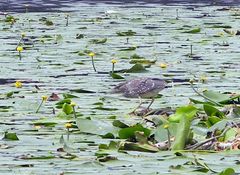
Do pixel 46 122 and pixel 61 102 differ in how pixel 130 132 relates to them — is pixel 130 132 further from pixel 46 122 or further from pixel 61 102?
pixel 61 102

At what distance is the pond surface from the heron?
0.31 feet

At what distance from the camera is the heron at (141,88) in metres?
7.09

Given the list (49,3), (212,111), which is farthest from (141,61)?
(49,3)

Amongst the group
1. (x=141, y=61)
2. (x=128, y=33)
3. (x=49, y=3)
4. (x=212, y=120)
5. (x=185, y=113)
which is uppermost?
(x=185, y=113)

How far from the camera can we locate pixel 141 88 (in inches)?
286

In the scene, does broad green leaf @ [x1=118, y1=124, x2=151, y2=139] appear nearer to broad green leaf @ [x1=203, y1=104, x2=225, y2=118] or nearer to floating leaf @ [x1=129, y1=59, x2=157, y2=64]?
broad green leaf @ [x1=203, y1=104, x2=225, y2=118]

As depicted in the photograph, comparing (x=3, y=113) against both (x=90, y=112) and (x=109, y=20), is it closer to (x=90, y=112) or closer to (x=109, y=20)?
(x=90, y=112)

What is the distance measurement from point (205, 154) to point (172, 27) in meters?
8.05

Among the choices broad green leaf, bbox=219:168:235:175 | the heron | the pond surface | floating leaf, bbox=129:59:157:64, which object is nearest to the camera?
broad green leaf, bbox=219:168:235:175

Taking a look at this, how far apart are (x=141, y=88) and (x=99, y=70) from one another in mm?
1565

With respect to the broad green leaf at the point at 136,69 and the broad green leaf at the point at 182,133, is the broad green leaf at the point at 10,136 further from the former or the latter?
the broad green leaf at the point at 136,69

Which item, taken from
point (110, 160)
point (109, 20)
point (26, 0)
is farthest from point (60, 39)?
point (26, 0)

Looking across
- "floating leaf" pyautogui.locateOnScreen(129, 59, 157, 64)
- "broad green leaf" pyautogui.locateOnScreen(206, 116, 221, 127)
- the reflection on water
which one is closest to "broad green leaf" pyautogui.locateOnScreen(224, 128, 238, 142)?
"broad green leaf" pyautogui.locateOnScreen(206, 116, 221, 127)

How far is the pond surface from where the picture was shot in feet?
16.1
